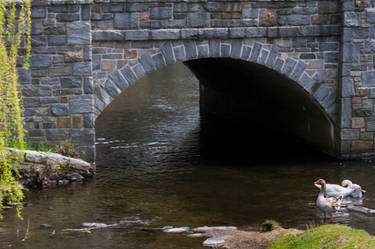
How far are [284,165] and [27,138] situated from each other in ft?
18.1

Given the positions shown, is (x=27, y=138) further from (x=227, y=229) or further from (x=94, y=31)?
(x=227, y=229)

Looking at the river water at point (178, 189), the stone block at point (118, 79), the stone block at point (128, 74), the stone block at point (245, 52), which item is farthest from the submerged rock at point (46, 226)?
the stone block at point (245, 52)

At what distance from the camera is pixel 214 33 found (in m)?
12.7

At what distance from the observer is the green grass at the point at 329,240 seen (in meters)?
5.87

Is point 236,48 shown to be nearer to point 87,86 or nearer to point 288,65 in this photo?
point 288,65

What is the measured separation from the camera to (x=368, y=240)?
5.86 meters

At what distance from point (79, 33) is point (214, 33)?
2.70m

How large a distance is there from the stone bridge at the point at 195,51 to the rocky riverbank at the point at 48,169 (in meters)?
0.55

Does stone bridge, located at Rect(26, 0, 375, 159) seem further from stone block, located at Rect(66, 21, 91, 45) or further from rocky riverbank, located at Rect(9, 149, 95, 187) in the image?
rocky riverbank, located at Rect(9, 149, 95, 187)

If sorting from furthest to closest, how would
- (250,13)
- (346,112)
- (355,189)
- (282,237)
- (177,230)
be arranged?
1. (346,112)
2. (250,13)
3. (355,189)
4. (177,230)
5. (282,237)

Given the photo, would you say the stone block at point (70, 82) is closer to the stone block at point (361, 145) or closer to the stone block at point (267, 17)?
the stone block at point (267, 17)

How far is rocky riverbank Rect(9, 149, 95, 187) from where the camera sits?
11508 mm

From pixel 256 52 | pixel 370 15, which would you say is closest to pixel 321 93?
pixel 256 52

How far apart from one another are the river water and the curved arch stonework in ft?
5.52
